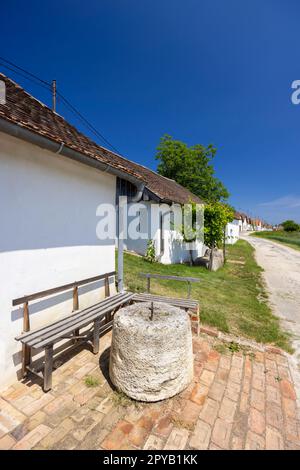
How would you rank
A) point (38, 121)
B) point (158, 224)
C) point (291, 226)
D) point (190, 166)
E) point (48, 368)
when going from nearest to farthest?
point (48, 368), point (38, 121), point (158, 224), point (190, 166), point (291, 226)

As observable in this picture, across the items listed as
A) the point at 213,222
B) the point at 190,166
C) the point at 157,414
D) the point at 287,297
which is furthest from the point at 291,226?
the point at 157,414

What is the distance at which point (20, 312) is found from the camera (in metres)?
2.85

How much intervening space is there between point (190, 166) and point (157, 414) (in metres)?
25.0

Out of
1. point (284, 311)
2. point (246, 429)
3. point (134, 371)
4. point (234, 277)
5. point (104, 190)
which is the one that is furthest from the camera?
point (234, 277)

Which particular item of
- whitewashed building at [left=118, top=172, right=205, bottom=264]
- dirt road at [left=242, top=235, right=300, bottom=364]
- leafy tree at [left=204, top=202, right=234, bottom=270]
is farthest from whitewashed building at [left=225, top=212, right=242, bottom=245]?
whitewashed building at [left=118, top=172, right=205, bottom=264]

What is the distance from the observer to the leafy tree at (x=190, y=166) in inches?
985

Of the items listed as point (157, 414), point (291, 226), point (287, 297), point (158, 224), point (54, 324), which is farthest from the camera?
point (291, 226)

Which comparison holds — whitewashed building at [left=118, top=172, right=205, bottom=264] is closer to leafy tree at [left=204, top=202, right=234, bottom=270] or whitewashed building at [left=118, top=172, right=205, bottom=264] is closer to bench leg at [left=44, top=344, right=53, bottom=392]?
leafy tree at [left=204, top=202, right=234, bottom=270]

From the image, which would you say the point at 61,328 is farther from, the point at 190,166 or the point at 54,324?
the point at 190,166

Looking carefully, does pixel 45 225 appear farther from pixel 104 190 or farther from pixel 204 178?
pixel 204 178

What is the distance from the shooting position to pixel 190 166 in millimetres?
25047

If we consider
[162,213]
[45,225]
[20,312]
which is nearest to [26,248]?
[45,225]

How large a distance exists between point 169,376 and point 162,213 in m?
8.48

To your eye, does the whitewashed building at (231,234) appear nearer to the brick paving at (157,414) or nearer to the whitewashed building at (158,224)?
the whitewashed building at (158,224)
